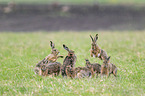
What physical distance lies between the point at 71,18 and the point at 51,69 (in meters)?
16.1

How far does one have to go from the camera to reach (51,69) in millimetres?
6336

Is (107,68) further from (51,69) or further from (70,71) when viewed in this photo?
(51,69)

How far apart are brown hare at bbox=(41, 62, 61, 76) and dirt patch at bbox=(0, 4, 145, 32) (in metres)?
12.5

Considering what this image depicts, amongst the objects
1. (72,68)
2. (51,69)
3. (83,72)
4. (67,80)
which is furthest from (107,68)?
(51,69)

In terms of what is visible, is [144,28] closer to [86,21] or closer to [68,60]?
[86,21]

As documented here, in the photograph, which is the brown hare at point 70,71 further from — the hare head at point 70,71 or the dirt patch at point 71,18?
the dirt patch at point 71,18

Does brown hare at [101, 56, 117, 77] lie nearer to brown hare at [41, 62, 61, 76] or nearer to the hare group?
the hare group

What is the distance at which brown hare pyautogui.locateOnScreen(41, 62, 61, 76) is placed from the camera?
6330 mm

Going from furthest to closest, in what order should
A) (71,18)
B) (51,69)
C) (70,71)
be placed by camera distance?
(71,18) < (51,69) < (70,71)

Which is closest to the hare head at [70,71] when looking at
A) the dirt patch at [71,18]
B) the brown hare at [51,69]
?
the brown hare at [51,69]

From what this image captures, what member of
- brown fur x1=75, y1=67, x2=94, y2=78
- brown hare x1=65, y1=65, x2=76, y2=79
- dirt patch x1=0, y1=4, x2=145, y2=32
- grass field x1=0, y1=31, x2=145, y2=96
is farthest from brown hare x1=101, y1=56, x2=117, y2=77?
dirt patch x1=0, y1=4, x2=145, y2=32

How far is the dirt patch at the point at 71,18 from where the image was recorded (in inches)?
770

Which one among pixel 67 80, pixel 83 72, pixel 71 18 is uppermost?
pixel 71 18

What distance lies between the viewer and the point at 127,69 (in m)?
7.31
